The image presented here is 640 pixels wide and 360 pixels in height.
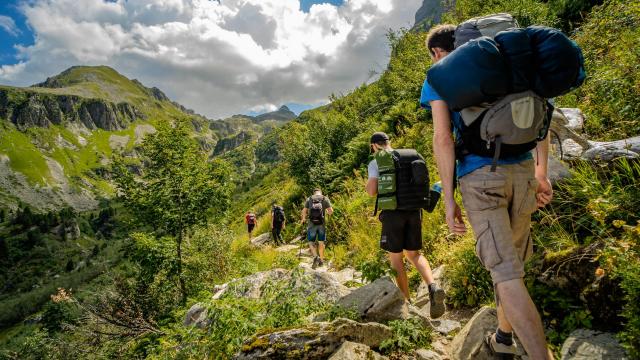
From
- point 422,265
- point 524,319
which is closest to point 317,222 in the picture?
point 422,265

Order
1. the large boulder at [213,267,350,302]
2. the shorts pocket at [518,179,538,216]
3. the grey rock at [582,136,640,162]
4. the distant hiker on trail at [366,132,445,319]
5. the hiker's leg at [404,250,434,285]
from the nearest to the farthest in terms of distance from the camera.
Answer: the shorts pocket at [518,179,538,216]
the grey rock at [582,136,640,162]
the hiker's leg at [404,250,434,285]
the distant hiker on trail at [366,132,445,319]
the large boulder at [213,267,350,302]

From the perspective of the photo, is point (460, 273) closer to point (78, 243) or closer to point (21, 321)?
point (21, 321)

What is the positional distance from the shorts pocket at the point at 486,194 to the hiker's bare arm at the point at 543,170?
497mm

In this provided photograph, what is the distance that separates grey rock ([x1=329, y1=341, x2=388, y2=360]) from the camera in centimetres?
286

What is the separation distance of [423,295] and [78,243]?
679 feet

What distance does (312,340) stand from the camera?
10.3 feet

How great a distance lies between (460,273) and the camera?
14.2 ft

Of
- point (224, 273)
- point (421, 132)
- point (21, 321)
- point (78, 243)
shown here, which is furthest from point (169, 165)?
point (78, 243)

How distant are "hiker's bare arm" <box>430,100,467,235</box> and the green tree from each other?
10.9 m

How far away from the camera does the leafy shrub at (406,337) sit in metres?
3.21

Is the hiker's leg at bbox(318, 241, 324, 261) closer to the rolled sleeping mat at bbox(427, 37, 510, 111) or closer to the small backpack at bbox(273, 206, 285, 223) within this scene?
the small backpack at bbox(273, 206, 285, 223)

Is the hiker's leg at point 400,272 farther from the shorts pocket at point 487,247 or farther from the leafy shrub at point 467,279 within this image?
the shorts pocket at point 487,247

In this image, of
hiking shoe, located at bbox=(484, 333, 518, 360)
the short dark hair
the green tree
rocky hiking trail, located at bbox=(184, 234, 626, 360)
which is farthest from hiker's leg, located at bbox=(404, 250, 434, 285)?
the green tree

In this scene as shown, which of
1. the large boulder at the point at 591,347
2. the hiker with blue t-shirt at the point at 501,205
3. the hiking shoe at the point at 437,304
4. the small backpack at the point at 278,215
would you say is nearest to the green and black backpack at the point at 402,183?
the hiking shoe at the point at 437,304
